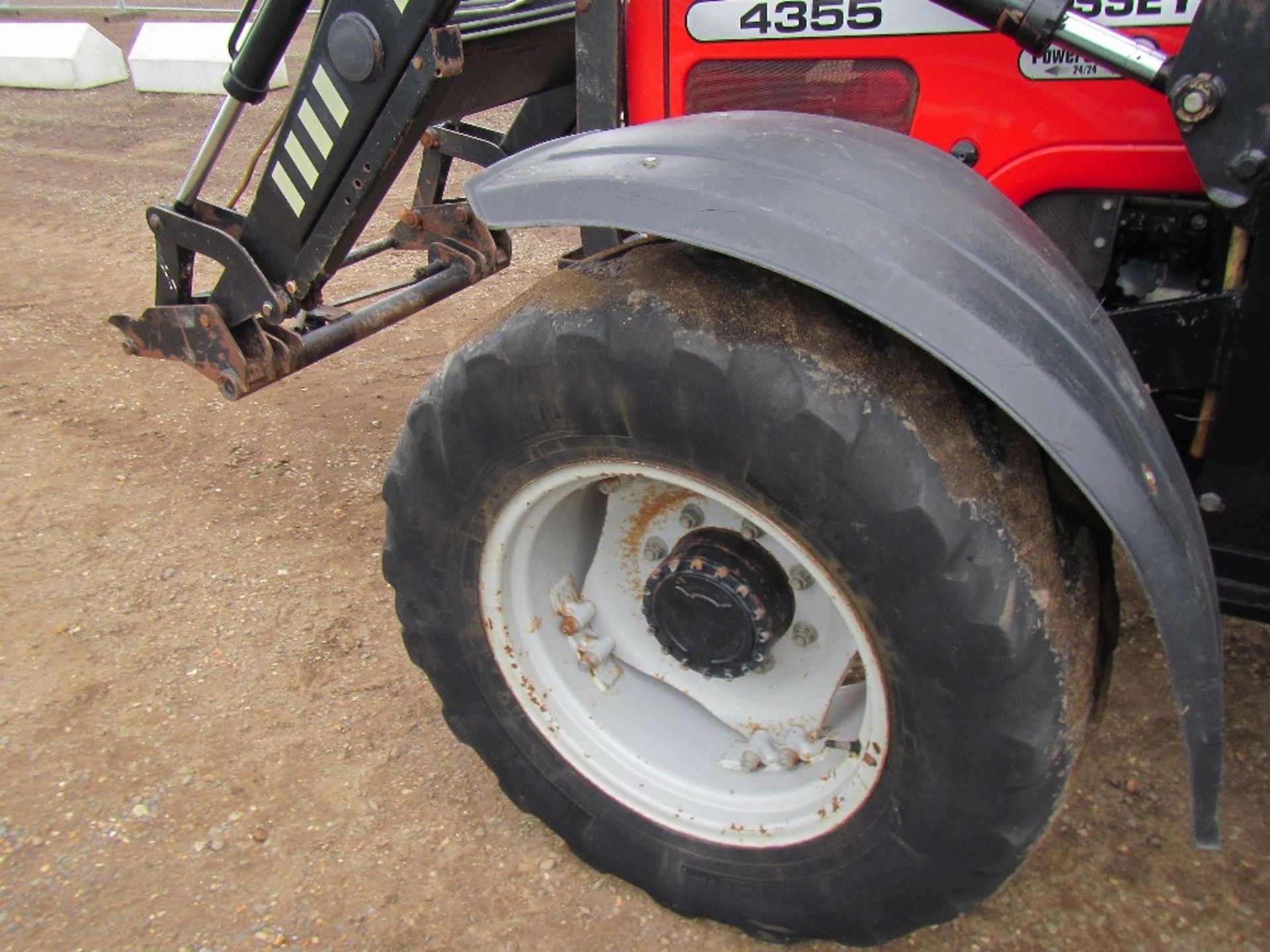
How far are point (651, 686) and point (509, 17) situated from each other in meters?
1.63

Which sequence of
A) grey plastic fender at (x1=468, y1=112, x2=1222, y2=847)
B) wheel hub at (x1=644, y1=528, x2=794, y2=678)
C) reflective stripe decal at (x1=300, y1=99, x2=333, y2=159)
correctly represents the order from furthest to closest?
reflective stripe decal at (x1=300, y1=99, x2=333, y2=159)
wheel hub at (x1=644, y1=528, x2=794, y2=678)
grey plastic fender at (x1=468, y1=112, x2=1222, y2=847)

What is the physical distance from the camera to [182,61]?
9117mm

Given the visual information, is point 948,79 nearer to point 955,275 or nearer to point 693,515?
point 955,275

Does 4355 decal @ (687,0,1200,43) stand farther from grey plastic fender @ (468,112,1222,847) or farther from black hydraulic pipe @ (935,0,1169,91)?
grey plastic fender @ (468,112,1222,847)

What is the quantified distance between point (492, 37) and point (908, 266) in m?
1.46

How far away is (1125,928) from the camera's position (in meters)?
2.07

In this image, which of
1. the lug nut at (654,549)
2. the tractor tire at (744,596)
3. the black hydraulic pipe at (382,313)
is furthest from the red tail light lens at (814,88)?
the black hydraulic pipe at (382,313)

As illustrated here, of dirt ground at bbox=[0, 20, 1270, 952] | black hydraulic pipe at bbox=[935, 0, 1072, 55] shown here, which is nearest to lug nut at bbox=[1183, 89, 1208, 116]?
black hydraulic pipe at bbox=[935, 0, 1072, 55]

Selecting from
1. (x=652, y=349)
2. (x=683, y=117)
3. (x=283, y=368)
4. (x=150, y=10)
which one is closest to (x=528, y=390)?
(x=652, y=349)

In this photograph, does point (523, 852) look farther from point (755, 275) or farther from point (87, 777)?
point (755, 275)

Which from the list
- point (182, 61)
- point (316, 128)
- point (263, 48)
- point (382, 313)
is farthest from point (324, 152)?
point (182, 61)

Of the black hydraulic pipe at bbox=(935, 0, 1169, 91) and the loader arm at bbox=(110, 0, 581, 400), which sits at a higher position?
the black hydraulic pipe at bbox=(935, 0, 1169, 91)

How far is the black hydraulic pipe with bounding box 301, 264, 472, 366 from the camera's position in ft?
9.31

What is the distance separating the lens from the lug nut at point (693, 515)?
79.0 inches
